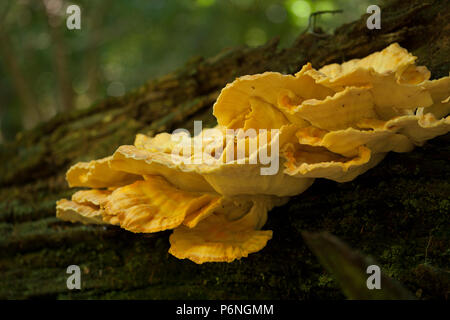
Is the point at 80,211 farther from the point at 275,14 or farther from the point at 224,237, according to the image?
the point at 275,14

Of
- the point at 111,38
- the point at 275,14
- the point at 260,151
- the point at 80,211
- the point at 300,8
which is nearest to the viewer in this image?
the point at 260,151

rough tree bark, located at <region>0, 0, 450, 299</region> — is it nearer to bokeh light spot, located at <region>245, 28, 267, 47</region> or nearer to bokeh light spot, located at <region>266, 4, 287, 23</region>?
bokeh light spot, located at <region>266, 4, 287, 23</region>

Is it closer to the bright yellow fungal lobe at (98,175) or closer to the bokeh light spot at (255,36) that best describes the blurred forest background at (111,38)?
the bokeh light spot at (255,36)

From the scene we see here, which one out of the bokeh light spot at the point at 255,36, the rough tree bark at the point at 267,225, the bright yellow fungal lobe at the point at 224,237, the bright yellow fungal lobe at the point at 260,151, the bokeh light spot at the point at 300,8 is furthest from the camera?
the bokeh light spot at the point at 255,36

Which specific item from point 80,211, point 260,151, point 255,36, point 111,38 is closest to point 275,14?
point 255,36

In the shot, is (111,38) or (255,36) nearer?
(111,38)

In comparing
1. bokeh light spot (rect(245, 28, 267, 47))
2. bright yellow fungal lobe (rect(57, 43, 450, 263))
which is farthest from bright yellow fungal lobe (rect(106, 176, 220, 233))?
bokeh light spot (rect(245, 28, 267, 47))

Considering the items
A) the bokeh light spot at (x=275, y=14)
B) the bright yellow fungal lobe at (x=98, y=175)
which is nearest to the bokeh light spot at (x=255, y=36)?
the bokeh light spot at (x=275, y=14)
